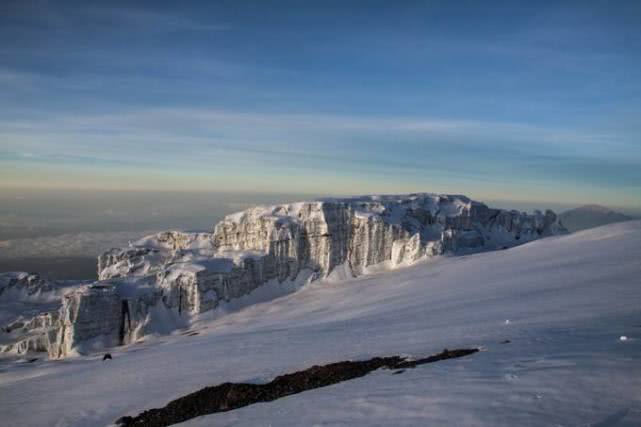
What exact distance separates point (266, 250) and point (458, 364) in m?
69.3

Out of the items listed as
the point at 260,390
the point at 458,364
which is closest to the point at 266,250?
the point at 260,390

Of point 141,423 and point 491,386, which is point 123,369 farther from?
point 491,386

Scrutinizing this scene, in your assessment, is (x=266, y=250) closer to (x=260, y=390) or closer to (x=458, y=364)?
(x=260, y=390)

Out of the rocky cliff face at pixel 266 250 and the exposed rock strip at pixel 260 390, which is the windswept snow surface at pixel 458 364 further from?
the rocky cliff face at pixel 266 250

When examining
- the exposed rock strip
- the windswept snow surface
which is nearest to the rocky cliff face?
the windswept snow surface

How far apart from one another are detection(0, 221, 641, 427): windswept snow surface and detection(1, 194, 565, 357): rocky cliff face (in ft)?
114

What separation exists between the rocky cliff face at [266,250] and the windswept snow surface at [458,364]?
114ft

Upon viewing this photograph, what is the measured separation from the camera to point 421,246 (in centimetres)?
8131

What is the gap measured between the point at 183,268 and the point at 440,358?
63.0 m

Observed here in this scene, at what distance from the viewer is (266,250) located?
275 ft

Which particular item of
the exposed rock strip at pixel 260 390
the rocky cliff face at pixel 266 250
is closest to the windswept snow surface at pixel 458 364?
the exposed rock strip at pixel 260 390

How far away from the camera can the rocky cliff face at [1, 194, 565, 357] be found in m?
68.5

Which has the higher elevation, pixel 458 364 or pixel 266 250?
pixel 458 364

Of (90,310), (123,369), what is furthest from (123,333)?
(123,369)
